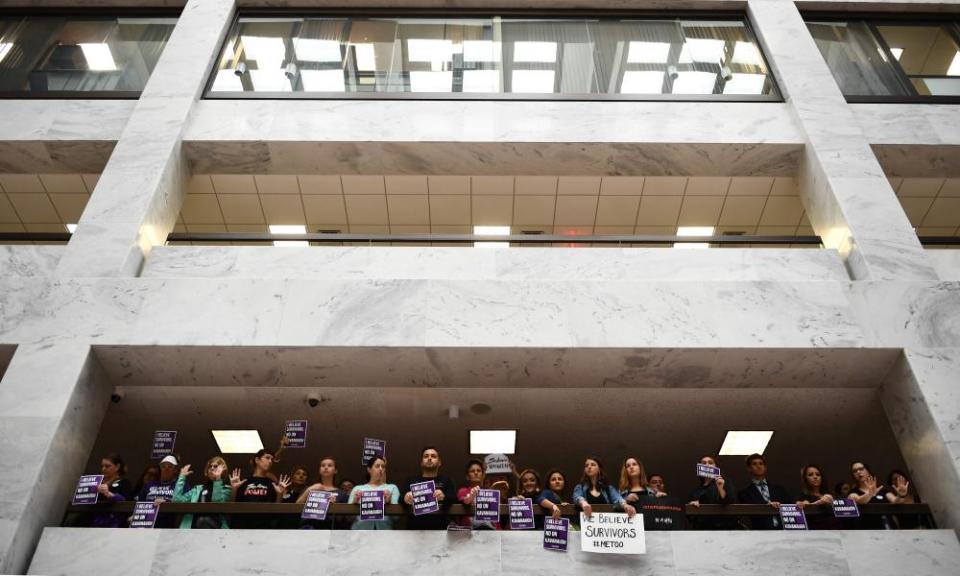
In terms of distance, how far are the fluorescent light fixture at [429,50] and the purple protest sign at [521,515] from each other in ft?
25.7

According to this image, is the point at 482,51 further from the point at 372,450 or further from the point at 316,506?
the point at 316,506

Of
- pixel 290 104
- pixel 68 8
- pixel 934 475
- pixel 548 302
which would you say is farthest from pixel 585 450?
pixel 68 8

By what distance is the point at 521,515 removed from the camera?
6680 mm

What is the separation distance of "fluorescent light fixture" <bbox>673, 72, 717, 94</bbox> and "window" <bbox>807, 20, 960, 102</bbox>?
213cm

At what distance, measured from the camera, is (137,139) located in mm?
9828

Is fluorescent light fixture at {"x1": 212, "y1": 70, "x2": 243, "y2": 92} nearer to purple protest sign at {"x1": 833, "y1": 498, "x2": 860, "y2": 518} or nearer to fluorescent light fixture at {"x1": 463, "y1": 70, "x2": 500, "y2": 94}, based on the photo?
fluorescent light fixture at {"x1": 463, "y1": 70, "x2": 500, "y2": 94}

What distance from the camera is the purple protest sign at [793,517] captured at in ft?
22.0

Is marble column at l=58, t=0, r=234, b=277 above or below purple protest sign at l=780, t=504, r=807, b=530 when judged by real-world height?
above

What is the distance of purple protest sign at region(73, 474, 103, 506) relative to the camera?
659 cm

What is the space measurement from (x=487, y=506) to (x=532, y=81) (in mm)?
7271

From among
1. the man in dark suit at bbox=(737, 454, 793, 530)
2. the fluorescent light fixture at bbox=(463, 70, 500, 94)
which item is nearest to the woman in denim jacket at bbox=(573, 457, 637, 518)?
the man in dark suit at bbox=(737, 454, 793, 530)

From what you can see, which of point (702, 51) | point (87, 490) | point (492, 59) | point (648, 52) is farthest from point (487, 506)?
point (702, 51)

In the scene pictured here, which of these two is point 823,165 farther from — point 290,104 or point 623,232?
point 290,104

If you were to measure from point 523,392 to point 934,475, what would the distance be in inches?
174
